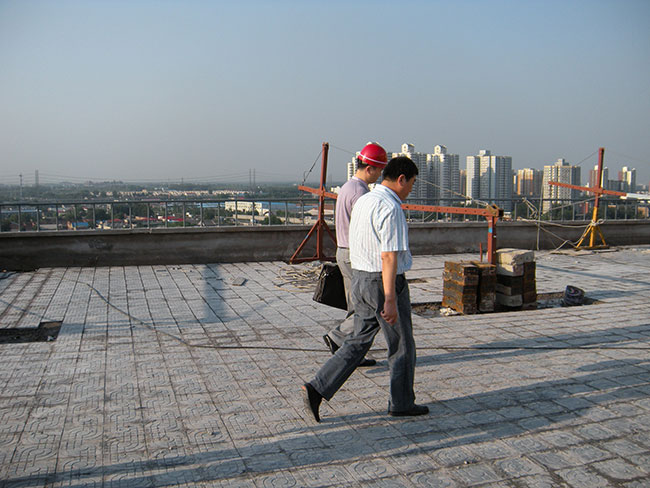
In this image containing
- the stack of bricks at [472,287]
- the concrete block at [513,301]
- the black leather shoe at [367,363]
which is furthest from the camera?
the concrete block at [513,301]

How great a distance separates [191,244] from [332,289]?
7.50 metres

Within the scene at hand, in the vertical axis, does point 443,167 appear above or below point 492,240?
above

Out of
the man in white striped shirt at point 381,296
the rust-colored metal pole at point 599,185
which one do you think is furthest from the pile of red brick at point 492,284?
the rust-colored metal pole at point 599,185

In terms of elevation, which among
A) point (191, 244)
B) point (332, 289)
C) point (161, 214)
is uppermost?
point (161, 214)

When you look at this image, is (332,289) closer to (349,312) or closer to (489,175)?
(349,312)

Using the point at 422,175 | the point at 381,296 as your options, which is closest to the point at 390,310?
the point at 381,296

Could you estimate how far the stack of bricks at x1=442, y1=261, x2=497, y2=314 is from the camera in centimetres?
789

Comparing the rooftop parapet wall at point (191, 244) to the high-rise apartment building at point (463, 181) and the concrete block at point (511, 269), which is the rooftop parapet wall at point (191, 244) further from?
the concrete block at point (511, 269)

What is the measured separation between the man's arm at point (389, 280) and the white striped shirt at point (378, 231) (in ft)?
0.17

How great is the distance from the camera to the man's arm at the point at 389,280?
380 centimetres

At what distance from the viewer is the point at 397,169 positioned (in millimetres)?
4125

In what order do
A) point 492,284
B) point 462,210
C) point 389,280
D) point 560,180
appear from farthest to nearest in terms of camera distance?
point 560,180
point 462,210
point 492,284
point 389,280

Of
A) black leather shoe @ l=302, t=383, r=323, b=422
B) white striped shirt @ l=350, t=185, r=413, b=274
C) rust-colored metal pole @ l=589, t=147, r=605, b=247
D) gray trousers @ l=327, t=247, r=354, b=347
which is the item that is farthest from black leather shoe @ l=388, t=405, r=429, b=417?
rust-colored metal pole @ l=589, t=147, r=605, b=247

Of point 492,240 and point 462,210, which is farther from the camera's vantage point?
point 462,210
